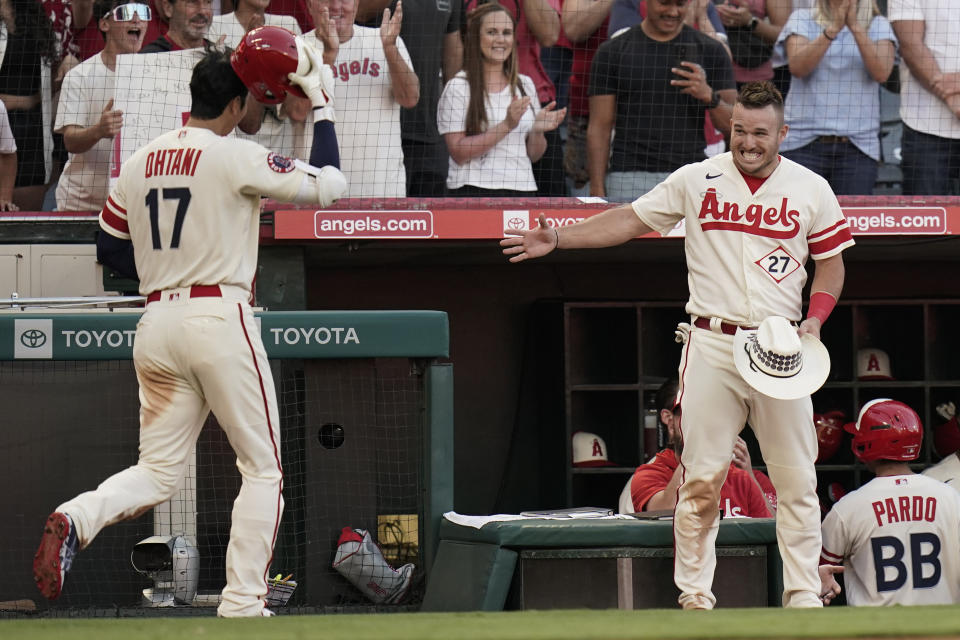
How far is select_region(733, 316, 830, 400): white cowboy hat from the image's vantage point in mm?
4340

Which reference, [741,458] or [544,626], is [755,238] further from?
[544,626]

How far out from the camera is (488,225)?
7.19 meters

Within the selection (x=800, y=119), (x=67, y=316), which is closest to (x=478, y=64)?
(x=800, y=119)

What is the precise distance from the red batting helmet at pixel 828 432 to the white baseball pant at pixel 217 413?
5.17 metres

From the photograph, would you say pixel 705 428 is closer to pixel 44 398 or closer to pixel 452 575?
pixel 452 575

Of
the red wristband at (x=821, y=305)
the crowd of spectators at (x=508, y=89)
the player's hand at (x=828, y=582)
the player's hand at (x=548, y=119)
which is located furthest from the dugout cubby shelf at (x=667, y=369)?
the red wristband at (x=821, y=305)

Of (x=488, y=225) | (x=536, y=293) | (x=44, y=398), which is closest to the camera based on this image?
(x=44, y=398)

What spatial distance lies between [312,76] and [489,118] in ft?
11.4

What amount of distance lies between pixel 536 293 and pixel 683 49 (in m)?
2.24

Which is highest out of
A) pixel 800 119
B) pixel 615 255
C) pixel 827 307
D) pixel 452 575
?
pixel 800 119

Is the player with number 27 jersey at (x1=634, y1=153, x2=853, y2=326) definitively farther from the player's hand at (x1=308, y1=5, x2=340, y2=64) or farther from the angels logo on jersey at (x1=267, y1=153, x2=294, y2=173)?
the player's hand at (x1=308, y1=5, x2=340, y2=64)

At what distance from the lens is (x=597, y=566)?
5.02 m

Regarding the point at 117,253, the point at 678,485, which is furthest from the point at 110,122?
the point at 678,485

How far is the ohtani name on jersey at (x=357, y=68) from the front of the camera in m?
7.61
